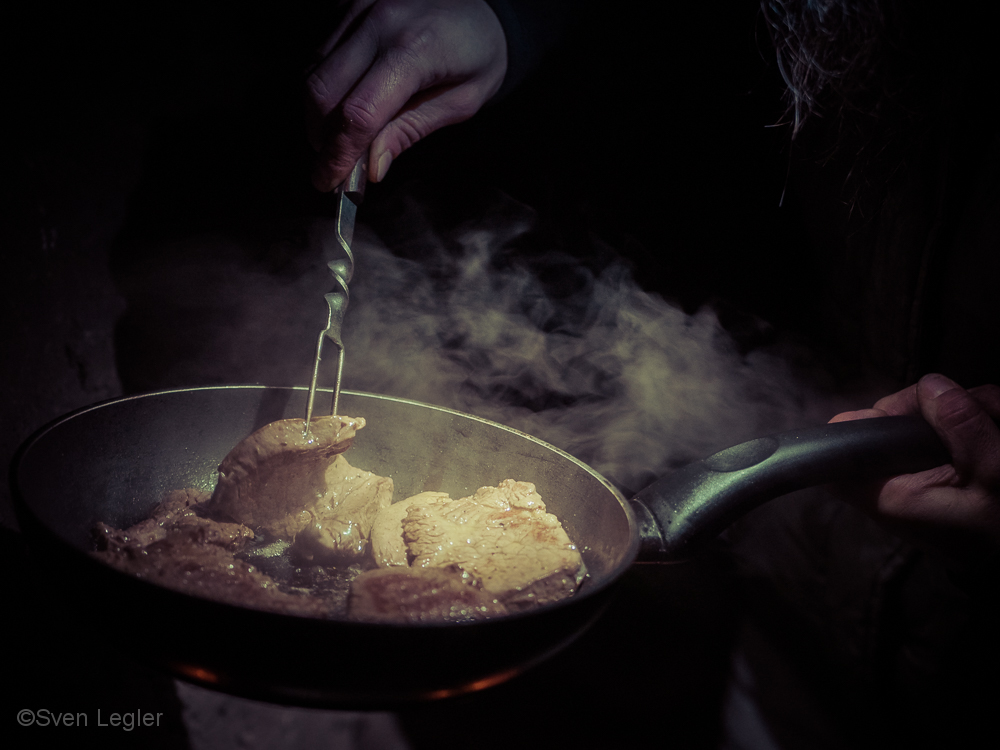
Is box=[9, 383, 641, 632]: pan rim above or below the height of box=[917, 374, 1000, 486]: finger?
below

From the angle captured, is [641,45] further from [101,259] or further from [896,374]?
[101,259]

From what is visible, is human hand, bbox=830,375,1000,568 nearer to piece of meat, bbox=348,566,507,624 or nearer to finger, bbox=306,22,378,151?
piece of meat, bbox=348,566,507,624

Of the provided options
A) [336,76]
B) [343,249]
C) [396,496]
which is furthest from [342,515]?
[336,76]

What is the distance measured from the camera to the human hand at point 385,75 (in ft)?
3.78

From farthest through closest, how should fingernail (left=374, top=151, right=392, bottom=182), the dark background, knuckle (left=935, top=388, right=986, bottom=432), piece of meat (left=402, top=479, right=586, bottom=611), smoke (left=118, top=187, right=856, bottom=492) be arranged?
smoke (left=118, top=187, right=856, bottom=492), the dark background, fingernail (left=374, top=151, right=392, bottom=182), knuckle (left=935, top=388, right=986, bottom=432), piece of meat (left=402, top=479, right=586, bottom=611)

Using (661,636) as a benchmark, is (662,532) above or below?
above

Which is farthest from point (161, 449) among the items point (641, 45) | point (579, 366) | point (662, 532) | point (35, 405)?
point (641, 45)

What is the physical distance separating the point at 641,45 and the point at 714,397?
1.41 meters

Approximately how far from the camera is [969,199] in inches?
61.2

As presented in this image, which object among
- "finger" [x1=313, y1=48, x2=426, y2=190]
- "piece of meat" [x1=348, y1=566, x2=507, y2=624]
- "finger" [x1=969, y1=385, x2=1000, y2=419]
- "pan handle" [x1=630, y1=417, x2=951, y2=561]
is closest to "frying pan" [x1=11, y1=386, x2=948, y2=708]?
"pan handle" [x1=630, y1=417, x2=951, y2=561]

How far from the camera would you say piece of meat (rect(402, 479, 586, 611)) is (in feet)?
3.20

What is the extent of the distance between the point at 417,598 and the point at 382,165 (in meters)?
1.09

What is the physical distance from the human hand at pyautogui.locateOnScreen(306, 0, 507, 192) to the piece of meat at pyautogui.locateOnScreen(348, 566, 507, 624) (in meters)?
0.86

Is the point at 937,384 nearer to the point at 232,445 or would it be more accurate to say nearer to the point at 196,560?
the point at 196,560
